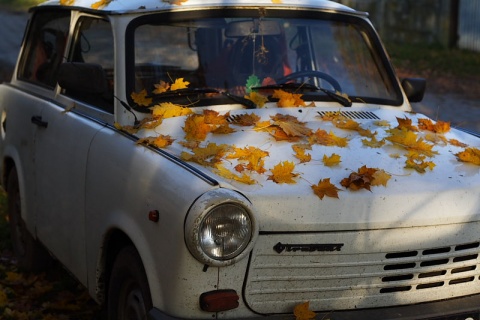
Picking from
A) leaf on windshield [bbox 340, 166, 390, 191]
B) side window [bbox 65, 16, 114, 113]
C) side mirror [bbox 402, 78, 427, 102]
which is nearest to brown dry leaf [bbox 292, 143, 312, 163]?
leaf on windshield [bbox 340, 166, 390, 191]

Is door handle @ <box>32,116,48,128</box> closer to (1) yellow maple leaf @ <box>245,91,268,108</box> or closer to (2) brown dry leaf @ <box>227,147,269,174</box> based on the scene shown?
(1) yellow maple leaf @ <box>245,91,268,108</box>

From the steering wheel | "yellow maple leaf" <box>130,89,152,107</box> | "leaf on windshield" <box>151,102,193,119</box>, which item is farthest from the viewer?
the steering wheel

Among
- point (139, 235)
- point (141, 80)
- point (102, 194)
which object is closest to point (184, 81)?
point (141, 80)

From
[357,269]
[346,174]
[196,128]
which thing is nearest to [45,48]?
[196,128]

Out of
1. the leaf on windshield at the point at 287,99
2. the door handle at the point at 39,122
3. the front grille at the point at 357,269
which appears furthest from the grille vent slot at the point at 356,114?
the door handle at the point at 39,122

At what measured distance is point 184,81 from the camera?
5.28 m

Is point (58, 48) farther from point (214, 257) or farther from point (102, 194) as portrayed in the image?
point (214, 257)

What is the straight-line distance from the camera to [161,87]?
17.2ft

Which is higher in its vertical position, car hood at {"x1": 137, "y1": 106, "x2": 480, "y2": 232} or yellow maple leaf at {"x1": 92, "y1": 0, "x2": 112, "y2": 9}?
yellow maple leaf at {"x1": 92, "y1": 0, "x2": 112, "y2": 9}

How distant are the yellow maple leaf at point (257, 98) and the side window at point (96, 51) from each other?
78 centimetres

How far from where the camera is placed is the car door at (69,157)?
17.3ft

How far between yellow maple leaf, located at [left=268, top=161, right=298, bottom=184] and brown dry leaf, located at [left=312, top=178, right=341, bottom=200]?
113 millimetres

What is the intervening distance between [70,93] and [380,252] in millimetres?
2705

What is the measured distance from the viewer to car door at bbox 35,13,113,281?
5.27 metres
